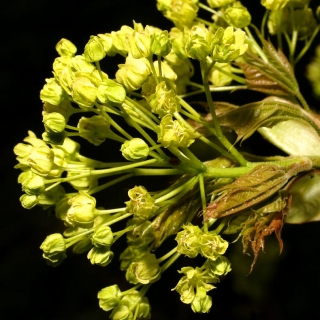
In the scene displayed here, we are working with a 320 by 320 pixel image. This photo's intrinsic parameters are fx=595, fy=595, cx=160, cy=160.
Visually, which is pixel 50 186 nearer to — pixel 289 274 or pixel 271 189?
pixel 271 189

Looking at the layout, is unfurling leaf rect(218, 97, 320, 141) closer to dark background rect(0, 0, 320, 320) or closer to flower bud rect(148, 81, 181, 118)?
flower bud rect(148, 81, 181, 118)

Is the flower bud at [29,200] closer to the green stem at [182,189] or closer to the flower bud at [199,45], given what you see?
the green stem at [182,189]

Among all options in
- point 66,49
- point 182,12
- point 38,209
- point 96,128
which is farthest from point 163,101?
point 38,209

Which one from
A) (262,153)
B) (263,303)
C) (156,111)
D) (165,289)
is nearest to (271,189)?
(156,111)

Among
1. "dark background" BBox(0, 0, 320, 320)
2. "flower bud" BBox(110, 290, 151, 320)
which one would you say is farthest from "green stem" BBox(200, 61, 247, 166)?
"dark background" BBox(0, 0, 320, 320)

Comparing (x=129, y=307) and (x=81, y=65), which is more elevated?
(x=81, y=65)

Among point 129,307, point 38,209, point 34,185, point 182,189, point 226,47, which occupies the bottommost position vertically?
point 38,209

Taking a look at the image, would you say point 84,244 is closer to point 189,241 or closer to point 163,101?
point 189,241
